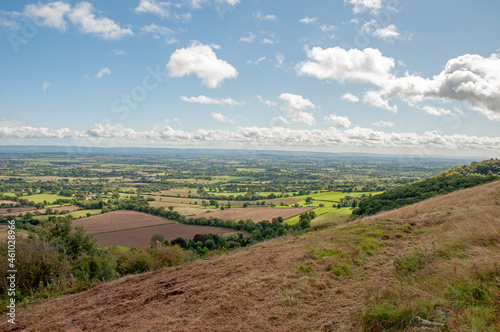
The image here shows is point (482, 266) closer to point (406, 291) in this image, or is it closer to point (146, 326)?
point (406, 291)

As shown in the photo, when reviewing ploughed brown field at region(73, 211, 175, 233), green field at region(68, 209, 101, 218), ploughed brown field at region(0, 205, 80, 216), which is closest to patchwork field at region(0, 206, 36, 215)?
ploughed brown field at region(0, 205, 80, 216)

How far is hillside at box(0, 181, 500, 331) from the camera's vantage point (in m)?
4.59

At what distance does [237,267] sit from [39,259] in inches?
485

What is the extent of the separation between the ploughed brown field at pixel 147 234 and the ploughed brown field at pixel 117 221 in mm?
3156

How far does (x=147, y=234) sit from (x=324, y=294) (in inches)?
1920

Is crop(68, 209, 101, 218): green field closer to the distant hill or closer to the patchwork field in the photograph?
the patchwork field

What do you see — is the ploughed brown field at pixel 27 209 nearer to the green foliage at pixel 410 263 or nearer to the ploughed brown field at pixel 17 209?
the ploughed brown field at pixel 17 209

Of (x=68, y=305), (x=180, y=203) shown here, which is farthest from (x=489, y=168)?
(x=180, y=203)

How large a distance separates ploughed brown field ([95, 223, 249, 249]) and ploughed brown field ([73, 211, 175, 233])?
316 centimetres

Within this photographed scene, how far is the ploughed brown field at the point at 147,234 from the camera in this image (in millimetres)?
42875

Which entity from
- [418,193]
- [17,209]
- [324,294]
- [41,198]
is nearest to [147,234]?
[17,209]

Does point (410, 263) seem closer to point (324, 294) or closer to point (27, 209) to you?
point (324, 294)

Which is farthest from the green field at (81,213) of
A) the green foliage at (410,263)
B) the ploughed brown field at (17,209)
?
the green foliage at (410,263)

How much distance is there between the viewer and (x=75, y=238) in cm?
2302
